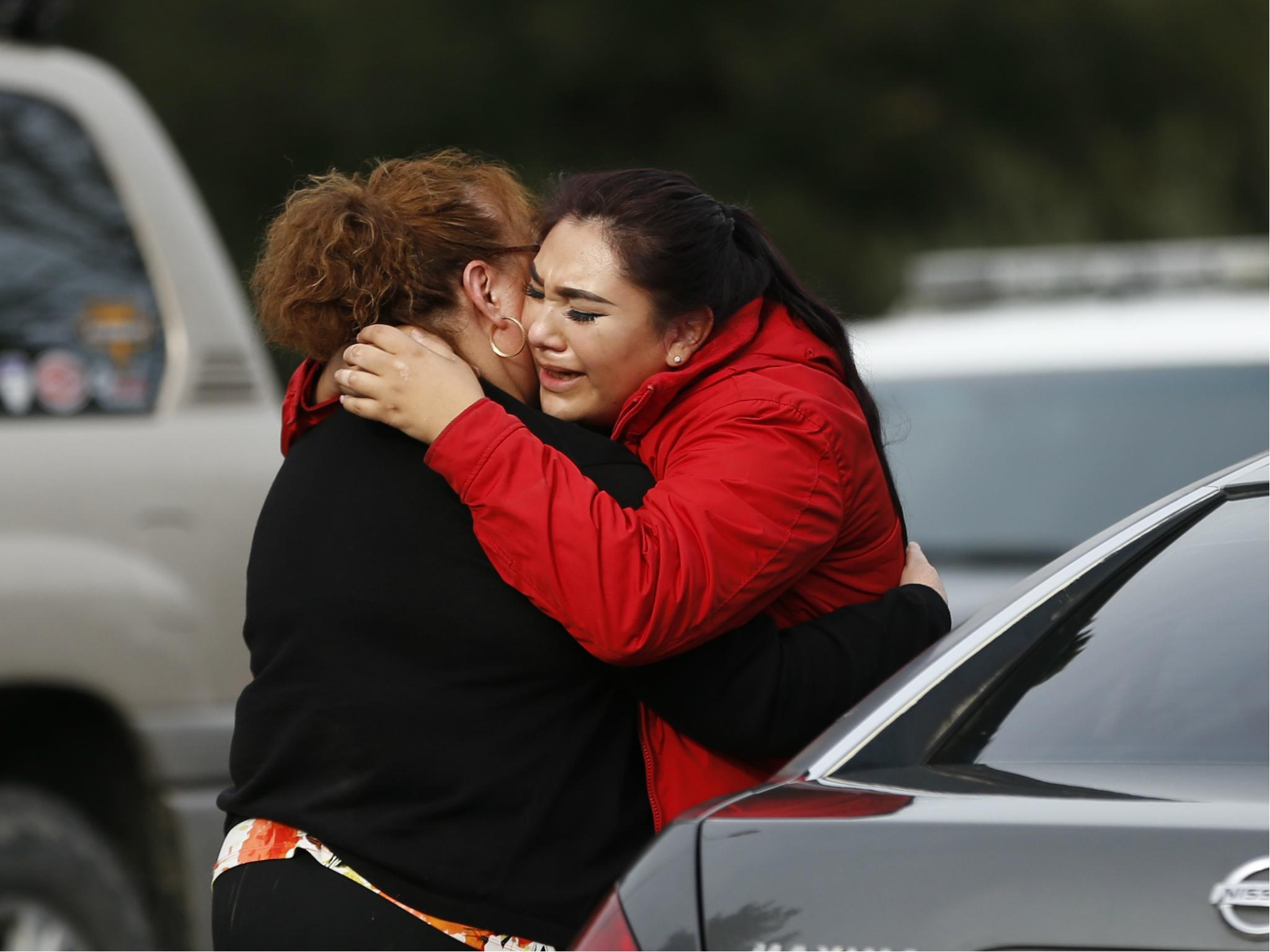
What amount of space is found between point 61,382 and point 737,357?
6.77 ft

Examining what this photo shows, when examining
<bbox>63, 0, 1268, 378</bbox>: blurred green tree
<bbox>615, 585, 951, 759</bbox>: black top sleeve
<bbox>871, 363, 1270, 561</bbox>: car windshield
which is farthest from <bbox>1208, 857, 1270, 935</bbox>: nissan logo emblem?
<bbox>63, 0, 1268, 378</bbox>: blurred green tree

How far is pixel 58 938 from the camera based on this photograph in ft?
11.9

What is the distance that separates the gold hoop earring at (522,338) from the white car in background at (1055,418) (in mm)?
2772

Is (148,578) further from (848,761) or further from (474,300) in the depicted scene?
(848,761)

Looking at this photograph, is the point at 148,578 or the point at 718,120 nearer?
the point at 148,578

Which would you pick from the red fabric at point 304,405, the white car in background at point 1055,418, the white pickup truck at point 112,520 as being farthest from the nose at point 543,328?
the white car in background at point 1055,418

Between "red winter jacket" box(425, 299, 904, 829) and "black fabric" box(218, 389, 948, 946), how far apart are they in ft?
0.20

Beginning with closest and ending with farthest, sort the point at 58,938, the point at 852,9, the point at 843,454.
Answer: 1. the point at 843,454
2. the point at 58,938
3. the point at 852,9

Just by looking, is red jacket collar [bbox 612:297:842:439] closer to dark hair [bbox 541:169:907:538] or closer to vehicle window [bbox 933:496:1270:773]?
dark hair [bbox 541:169:907:538]

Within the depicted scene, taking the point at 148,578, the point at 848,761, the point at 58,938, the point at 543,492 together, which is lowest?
the point at 58,938

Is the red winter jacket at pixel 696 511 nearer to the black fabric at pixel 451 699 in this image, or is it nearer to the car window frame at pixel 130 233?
the black fabric at pixel 451 699

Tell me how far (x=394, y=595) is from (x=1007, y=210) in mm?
11374

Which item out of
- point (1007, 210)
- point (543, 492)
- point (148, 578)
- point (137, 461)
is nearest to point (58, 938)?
point (148, 578)

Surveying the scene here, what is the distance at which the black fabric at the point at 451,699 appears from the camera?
1960mm
